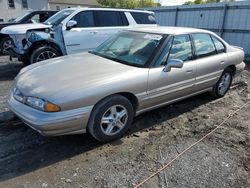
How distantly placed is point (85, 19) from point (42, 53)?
5.47 ft

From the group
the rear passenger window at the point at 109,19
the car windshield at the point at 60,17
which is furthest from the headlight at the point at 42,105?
the rear passenger window at the point at 109,19

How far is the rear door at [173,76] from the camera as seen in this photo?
12.7ft

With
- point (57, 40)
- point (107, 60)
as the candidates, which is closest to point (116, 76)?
Result: point (107, 60)

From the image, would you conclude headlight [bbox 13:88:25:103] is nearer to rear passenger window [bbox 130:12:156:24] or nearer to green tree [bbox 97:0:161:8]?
rear passenger window [bbox 130:12:156:24]

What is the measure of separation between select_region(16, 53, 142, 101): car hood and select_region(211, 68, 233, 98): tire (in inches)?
98.0

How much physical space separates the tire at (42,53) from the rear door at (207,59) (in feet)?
13.6

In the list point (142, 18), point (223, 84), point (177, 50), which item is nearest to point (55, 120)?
point (177, 50)

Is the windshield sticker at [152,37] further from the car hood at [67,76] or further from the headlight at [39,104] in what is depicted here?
the headlight at [39,104]

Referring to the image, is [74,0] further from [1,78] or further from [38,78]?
[38,78]

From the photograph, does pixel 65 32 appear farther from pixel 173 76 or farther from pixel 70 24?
pixel 173 76

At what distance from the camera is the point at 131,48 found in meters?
4.19

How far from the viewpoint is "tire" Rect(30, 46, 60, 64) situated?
268 inches

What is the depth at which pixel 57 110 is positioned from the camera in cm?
299

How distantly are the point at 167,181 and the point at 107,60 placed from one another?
2113 millimetres
